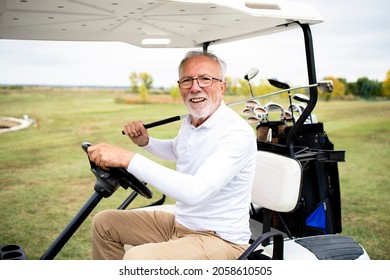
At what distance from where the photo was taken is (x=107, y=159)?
1.66 metres

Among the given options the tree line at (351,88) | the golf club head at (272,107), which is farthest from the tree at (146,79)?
the golf club head at (272,107)

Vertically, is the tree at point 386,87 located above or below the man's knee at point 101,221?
above

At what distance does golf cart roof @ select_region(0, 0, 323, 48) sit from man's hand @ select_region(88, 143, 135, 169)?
56 cm

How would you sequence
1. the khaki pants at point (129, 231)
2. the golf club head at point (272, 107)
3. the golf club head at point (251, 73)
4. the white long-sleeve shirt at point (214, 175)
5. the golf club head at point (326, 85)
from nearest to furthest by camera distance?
the white long-sleeve shirt at point (214, 175), the khaki pants at point (129, 231), the golf club head at point (326, 85), the golf club head at point (251, 73), the golf club head at point (272, 107)

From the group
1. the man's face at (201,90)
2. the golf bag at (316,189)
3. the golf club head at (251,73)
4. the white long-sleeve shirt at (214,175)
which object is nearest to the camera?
the white long-sleeve shirt at (214,175)

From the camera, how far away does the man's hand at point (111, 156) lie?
1.66 metres

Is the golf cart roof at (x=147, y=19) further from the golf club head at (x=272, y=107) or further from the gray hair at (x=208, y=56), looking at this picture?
the golf club head at (x=272, y=107)

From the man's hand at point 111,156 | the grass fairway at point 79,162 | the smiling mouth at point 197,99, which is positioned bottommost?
the grass fairway at point 79,162

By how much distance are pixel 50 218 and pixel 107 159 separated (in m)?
3.73

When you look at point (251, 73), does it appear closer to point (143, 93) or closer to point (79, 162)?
point (79, 162)

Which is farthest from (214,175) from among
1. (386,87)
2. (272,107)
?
(386,87)

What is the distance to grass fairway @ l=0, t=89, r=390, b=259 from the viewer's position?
14.9 feet
